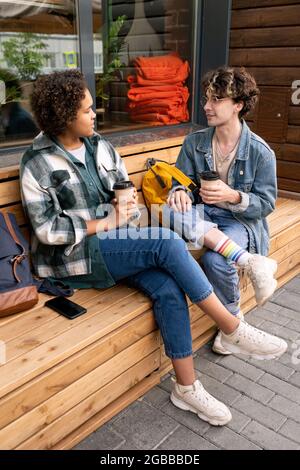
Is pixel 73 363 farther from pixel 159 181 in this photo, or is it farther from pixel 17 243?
pixel 159 181

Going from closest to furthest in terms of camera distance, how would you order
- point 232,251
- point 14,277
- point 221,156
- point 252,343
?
point 14,277, point 252,343, point 232,251, point 221,156

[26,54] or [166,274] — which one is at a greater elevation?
[26,54]

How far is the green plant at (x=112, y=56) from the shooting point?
326 cm

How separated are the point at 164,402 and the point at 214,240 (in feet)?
2.67

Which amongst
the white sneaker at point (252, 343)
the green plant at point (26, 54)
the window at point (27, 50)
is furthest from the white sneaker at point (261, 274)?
the green plant at point (26, 54)

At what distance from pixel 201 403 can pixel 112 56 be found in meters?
2.60

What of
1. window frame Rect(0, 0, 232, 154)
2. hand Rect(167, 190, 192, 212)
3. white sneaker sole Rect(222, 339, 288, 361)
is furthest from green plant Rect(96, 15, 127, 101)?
white sneaker sole Rect(222, 339, 288, 361)

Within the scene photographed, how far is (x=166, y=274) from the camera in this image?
1.96 metres

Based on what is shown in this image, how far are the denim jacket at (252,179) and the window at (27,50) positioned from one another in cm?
110

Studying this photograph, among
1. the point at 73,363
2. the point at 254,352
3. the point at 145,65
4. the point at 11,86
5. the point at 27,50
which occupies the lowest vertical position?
the point at 254,352

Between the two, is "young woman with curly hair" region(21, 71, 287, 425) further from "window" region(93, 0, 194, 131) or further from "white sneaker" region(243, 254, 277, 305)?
"window" region(93, 0, 194, 131)

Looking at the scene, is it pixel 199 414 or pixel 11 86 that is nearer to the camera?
pixel 199 414

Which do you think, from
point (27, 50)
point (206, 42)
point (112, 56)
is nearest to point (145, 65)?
point (112, 56)
